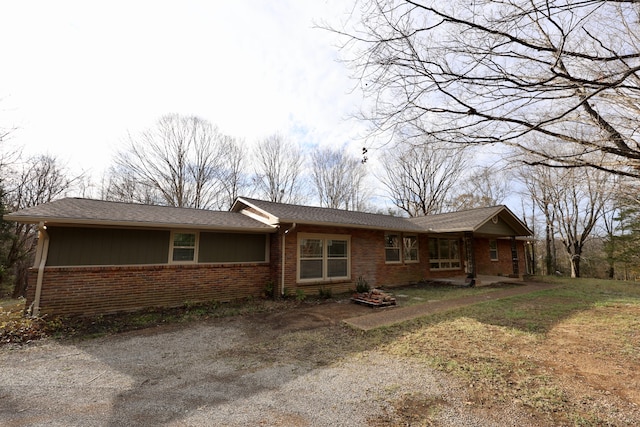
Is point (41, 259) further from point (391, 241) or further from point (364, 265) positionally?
point (391, 241)

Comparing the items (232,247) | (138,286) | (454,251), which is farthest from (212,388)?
(454,251)

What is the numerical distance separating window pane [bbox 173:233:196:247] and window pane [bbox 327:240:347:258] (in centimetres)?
481

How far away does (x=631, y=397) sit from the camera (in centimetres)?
319

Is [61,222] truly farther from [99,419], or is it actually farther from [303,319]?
[303,319]

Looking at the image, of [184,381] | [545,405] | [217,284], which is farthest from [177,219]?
[545,405]

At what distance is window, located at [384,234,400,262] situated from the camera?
12.5 m

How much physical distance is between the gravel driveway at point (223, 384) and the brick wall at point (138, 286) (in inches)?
68.2

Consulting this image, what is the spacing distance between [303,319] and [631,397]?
18.2 feet

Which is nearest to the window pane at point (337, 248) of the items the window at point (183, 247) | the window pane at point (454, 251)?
the window at point (183, 247)

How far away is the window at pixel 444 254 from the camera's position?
14.5 metres

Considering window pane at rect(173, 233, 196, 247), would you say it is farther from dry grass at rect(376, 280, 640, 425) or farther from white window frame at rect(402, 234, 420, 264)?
white window frame at rect(402, 234, 420, 264)

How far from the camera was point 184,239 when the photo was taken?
28.2 ft

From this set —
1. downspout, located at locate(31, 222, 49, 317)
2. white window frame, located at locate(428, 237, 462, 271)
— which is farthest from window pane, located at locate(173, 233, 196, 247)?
white window frame, located at locate(428, 237, 462, 271)

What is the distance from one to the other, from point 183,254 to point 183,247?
0.71 ft
